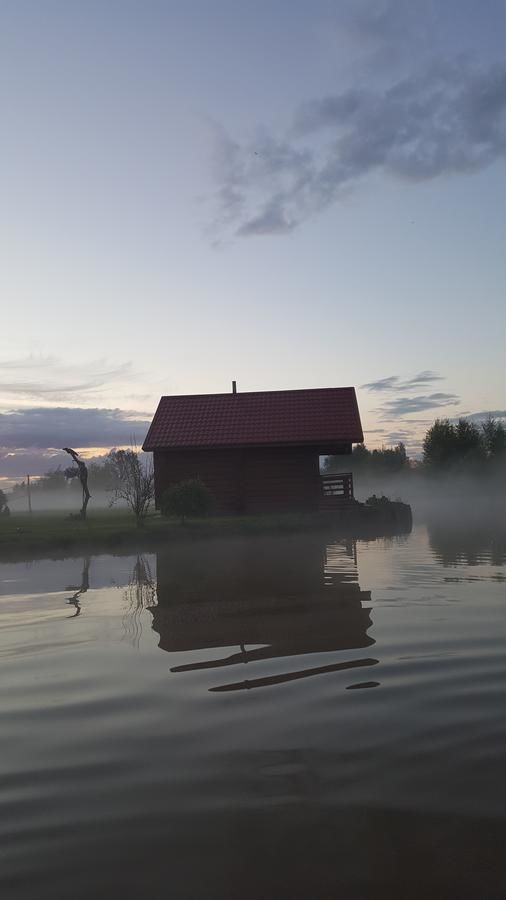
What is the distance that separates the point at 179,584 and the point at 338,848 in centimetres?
735

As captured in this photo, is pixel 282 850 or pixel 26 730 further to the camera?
pixel 26 730

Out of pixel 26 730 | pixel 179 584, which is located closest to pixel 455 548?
pixel 179 584

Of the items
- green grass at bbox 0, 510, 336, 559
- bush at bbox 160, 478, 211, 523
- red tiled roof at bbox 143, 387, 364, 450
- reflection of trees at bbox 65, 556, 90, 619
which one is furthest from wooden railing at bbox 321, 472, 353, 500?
reflection of trees at bbox 65, 556, 90, 619

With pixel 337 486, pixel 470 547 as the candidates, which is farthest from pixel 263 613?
pixel 337 486

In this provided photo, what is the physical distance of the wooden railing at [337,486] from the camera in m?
25.0

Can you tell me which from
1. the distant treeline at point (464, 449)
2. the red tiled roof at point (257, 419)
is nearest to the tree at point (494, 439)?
the distant treeline at point (464, 449)

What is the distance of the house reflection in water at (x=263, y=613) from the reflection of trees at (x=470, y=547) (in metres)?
2.01

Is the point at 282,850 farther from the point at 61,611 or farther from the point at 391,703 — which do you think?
the point at 61,611

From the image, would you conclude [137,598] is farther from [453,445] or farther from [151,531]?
[453,445]

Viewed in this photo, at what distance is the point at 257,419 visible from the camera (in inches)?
1014

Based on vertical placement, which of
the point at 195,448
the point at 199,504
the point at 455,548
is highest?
the point at 195,448

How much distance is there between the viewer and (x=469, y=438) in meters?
69.5

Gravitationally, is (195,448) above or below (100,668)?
above

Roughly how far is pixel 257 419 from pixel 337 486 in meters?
3.95
